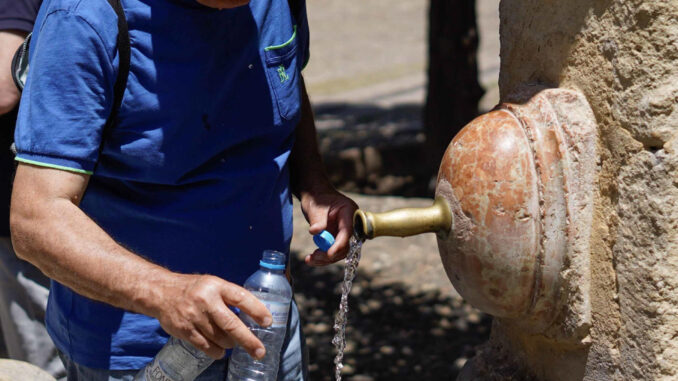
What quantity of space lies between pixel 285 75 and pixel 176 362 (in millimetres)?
728

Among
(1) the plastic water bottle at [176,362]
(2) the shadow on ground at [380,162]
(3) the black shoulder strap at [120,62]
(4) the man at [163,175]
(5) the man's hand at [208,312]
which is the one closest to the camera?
(5) the man's hand at [208,312]

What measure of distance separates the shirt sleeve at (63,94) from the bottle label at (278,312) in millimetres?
474

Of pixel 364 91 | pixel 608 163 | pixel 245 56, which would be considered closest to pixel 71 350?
pixel 245 56

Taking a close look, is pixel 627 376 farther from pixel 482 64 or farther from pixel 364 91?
pixel 482 64

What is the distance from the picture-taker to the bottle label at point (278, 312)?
1886 mm

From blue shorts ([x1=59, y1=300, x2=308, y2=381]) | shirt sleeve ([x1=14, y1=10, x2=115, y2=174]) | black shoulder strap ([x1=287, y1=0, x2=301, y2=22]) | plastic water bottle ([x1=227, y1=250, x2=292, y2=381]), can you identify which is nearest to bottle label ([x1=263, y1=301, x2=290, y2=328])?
plastic water bottle ([x1=227, y1=250, x2=292, y2=381])

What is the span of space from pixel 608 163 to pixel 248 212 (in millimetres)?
847

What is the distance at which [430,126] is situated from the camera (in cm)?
621

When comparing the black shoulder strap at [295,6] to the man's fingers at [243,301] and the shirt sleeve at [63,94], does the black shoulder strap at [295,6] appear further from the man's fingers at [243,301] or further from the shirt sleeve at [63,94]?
the man's fingers at [243,301]

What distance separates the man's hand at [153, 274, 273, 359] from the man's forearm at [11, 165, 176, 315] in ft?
0.12

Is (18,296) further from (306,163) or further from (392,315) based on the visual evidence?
(392,315)

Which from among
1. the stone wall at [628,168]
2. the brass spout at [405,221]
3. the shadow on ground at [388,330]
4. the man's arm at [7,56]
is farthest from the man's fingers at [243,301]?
the shadow on ground at [388,330]

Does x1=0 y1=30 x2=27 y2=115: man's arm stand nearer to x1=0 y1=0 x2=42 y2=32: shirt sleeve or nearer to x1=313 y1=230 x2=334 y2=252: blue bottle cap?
x1=0 y1=0 x2=42 y2=32: shirt sleeve

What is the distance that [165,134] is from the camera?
1.95 meters
